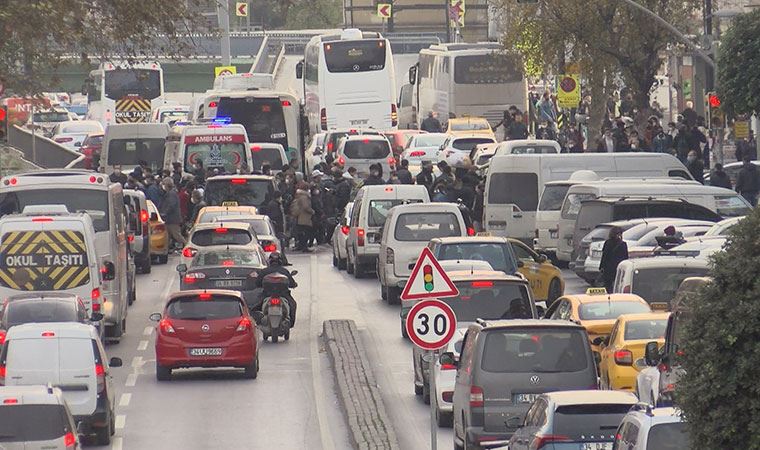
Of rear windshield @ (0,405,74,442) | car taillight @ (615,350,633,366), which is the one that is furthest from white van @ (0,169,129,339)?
rear windshield @ (0,405,74,442)

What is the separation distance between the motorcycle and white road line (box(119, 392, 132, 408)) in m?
4.33

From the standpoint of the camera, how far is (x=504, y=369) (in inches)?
809

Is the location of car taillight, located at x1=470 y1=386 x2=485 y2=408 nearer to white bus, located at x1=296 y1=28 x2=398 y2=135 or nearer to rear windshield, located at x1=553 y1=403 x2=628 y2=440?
rear windshield, located at x1=553 y1=403 x2=628 y2=440

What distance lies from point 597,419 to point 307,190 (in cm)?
2842

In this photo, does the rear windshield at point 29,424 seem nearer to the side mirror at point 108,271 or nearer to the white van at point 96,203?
the side mirror at point 108,271

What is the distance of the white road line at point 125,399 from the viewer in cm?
2678

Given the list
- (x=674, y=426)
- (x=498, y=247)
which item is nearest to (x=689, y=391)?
(x=674, y=426)

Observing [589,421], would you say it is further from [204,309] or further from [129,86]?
[129,86]

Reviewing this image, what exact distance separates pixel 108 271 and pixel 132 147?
2477cm

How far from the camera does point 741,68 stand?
4338 cm

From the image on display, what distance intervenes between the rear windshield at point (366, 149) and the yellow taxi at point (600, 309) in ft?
96.7

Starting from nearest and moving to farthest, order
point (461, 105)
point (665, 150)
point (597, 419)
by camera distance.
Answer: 1. point (597, 419)
2. point (665, 150)
3. point (461, 105)

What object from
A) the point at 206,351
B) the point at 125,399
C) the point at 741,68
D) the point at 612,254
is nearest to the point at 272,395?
the point at 206,351

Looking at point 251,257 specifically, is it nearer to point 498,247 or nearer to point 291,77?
point 498,247
